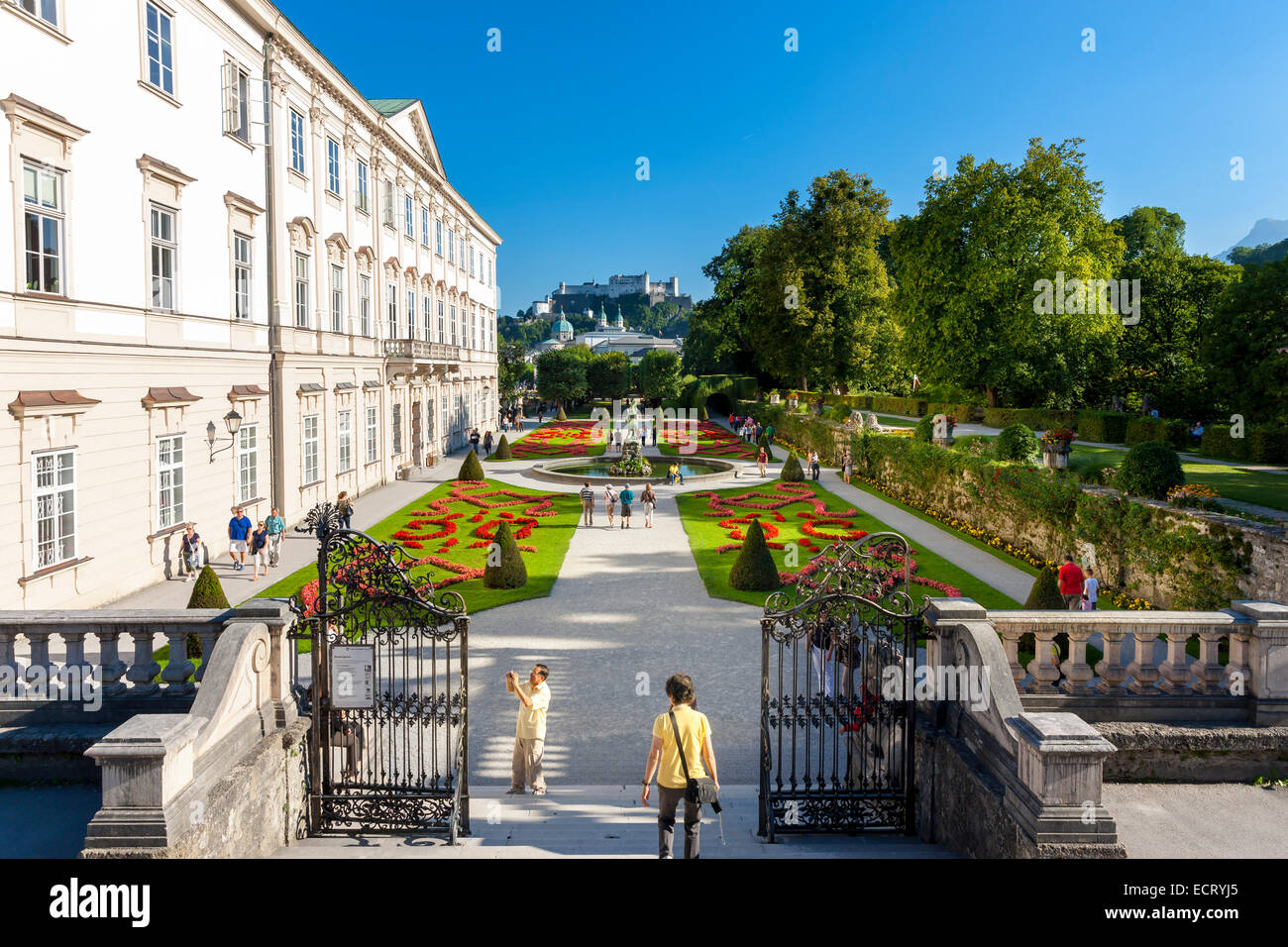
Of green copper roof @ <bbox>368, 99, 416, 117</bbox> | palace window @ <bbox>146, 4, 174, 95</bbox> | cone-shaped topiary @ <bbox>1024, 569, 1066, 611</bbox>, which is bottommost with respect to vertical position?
cone-shaped topiary @ <bbox>1024, 569, 1066, 611</bbox>

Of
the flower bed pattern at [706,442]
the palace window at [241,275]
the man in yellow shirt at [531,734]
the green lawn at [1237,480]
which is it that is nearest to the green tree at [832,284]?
the flower bed pattern at [706,442]

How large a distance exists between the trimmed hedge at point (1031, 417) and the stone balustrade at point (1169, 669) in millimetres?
32652

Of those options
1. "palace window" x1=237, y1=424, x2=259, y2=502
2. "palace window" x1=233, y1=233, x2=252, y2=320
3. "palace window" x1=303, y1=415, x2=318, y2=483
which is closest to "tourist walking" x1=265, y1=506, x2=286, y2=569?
"palace window" x1=237, y1=424, x2=259, y2=502

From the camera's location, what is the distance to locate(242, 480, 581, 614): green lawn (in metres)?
17.8

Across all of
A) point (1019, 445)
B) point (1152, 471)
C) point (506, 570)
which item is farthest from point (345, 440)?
point (1152, 471)

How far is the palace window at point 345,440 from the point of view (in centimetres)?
3028

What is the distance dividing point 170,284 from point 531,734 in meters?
15.3

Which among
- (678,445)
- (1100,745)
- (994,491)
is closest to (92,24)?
(1100,745)

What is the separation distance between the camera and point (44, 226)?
565 inches

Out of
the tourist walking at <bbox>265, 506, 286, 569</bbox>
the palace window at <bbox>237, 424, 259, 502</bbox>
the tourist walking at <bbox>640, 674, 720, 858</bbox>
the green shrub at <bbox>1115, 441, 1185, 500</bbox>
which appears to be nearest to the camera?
the tourist walking at <bbox>640, 674, 720, 858</bbox>

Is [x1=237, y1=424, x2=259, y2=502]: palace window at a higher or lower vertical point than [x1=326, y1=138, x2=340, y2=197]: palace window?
lower

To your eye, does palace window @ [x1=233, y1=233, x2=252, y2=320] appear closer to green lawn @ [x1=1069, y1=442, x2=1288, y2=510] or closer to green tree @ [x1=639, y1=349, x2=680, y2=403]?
green lawn @ [x1=1069, y1=442, x2=1288, y2=510]

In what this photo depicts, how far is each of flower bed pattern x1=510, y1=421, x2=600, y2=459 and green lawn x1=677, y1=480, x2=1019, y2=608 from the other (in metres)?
16.0

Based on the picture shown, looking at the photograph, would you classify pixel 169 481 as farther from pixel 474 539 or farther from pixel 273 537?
pixel 474 539
